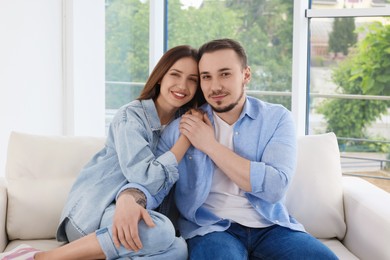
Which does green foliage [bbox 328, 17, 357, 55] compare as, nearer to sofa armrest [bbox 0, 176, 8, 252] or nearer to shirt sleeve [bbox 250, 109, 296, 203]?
shirt sleeve [bbox 250, 109, 296, 203]

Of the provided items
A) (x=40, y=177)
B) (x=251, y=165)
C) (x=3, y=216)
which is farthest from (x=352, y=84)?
(x=3, y=216)

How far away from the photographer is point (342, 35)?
4.04 meters

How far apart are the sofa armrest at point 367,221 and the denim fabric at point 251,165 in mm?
249

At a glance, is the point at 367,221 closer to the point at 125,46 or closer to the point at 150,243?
the point at 150,243

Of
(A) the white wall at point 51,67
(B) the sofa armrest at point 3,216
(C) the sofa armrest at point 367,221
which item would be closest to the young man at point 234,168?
(C) the sofa armrest at point 367,221

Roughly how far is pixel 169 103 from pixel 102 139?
37cm

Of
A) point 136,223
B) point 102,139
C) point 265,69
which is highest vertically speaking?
point 265,69

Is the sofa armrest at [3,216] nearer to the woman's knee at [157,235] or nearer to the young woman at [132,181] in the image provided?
the young woman at [132,181]

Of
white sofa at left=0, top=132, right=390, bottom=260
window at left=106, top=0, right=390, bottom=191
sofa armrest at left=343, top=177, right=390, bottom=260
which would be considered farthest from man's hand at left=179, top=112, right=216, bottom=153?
window at left=106, top=0, right=390, bottom=191

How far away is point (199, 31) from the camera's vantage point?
471 centimetres

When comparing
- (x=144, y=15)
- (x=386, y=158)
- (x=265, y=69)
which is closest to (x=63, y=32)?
(x=144, y=15)

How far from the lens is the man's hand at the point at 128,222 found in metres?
2.04

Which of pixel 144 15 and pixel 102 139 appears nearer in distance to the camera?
pixel 102 139

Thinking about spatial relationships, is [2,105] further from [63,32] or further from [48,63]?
[63,32]
